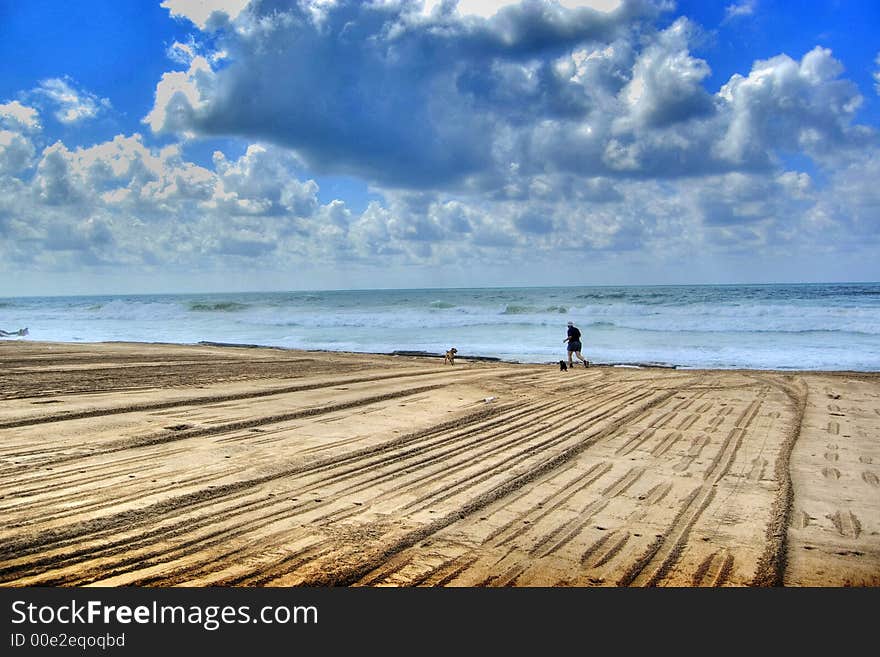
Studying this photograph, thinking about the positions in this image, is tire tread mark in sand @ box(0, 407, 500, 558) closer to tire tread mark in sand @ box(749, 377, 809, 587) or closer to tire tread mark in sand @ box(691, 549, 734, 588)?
tire tread mark in sand @ box(691, 549, 734, 588)

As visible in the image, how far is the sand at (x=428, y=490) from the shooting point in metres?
3.47

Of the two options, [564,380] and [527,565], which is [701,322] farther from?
[527,565]

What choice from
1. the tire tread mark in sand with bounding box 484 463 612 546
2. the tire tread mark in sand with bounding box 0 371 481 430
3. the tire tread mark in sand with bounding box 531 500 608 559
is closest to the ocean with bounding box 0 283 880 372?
the tire tread mark in sand with bounding box 0 371 481 430

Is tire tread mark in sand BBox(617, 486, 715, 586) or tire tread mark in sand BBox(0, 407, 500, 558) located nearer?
tire tread mark in sand BBox(617, 486, 715, 586)

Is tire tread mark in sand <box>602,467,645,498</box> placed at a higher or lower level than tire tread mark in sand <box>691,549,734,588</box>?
higher

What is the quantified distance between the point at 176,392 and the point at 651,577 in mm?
8275

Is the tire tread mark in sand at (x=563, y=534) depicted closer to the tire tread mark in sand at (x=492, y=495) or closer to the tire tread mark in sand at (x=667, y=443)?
the tire tread mark in sand at (x=492, y=495)

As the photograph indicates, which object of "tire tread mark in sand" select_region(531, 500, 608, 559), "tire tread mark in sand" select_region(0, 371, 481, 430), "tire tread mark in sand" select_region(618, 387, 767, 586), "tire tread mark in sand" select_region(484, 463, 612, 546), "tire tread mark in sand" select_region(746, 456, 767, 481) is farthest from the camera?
"tire tread mark in sand" select_region(0, 371, 481, 430)

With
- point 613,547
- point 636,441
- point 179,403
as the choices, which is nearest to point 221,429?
point 179,403

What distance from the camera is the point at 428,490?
190 inches

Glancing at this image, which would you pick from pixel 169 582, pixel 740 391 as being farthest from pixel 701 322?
pixel 169 582

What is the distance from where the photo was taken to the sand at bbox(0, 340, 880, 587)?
3.47 m

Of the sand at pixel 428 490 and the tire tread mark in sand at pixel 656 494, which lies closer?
the sand at pixel 428 490

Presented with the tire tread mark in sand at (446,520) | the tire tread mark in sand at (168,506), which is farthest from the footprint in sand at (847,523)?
the tire tread mark in sand at (168,506)
